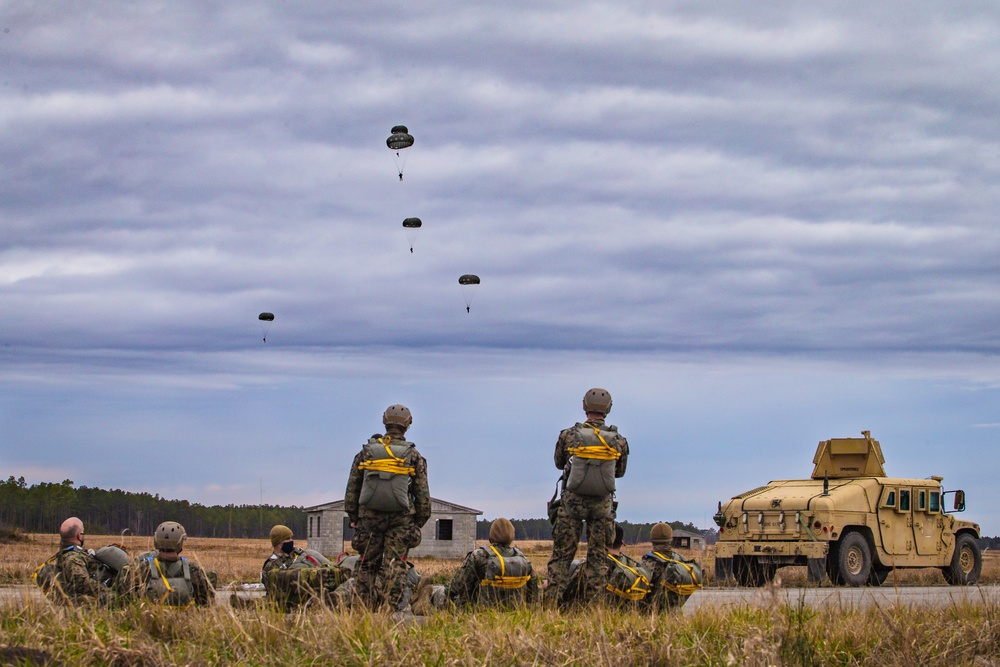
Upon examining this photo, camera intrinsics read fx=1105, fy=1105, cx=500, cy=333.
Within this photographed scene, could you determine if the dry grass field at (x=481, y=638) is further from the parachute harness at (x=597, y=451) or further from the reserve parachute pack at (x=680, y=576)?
A: the parachute harness at (x=597, y=451)

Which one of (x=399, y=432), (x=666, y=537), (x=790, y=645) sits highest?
(x=399, y=432)

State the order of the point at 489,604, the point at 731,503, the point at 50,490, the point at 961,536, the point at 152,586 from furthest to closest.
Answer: the point at 50,490 < the point at 961,536 < the point at 731,503 < the point at 489,604 < the point at 152,586

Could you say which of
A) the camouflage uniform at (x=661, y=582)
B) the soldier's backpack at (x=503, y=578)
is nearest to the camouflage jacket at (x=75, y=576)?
the soldier's backpack at (x=503, y=578)

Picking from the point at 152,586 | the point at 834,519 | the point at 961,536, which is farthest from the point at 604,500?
the point at 961,536

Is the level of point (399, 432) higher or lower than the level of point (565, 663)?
higher

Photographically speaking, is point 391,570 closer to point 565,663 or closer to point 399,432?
point 399,432

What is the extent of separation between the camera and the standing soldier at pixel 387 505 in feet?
34.6

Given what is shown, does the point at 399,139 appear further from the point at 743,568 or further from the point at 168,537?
the point at 168,537

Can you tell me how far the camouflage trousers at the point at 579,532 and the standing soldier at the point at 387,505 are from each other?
4.53 feet

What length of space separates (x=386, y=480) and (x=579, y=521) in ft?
6.56

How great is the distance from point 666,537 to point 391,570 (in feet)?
9.04

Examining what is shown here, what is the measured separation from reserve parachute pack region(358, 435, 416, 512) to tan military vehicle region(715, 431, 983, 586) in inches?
404

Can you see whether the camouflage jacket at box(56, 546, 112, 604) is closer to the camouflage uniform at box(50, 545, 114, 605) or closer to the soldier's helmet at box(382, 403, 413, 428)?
the camouflage uniform at box(50, 545, 114, 605)

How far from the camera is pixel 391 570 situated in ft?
34.0
